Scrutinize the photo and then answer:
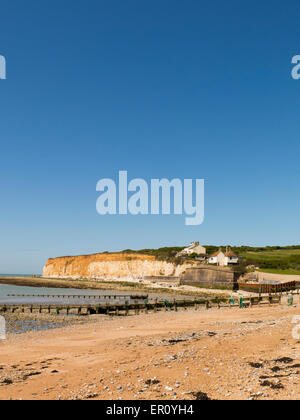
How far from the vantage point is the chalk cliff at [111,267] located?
105 meters

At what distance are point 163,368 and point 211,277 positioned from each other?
210 feet

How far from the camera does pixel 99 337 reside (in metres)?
20.4

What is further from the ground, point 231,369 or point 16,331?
point 231,369

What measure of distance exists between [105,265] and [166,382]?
4668 inches

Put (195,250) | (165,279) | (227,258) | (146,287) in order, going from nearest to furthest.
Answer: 1. (146,287)
2. (227,258)
3. (165,279)
4. (195,250)

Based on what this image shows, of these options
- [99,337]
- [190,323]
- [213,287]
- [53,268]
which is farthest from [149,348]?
[53,268]

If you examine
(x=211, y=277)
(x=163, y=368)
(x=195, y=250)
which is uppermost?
(x=195, y=250)

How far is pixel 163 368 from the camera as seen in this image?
11.3m

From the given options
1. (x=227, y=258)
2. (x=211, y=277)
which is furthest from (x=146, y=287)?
(x=227, y=258)

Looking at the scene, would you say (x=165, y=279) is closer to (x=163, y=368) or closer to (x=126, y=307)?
(x=126, y=307)

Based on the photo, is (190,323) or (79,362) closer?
(79,362)

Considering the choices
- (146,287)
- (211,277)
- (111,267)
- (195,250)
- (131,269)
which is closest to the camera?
(211,277)

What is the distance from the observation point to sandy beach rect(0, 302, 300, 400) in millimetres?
9109
